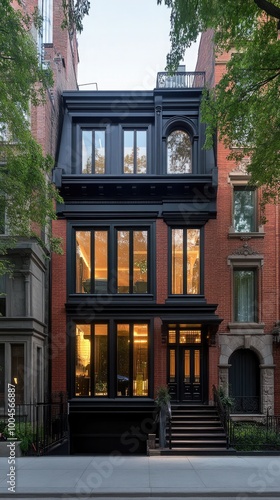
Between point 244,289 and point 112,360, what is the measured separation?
5.95 metres

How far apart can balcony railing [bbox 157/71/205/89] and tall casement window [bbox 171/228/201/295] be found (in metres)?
6.14

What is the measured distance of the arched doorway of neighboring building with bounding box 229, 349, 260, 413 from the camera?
23.3 metres

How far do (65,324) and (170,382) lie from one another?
463 centimetres

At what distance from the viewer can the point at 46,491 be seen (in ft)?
37.0

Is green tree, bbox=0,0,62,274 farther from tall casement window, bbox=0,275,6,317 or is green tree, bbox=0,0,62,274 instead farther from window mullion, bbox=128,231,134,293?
window mullion, bbox=128,231,134,293

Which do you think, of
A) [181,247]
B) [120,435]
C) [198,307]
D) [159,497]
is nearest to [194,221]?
[181,247]

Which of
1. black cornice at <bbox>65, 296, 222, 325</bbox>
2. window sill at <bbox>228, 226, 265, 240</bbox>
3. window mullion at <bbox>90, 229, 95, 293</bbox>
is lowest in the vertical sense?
black cornice at <bbox>65, 296, 222, 325</bbox>

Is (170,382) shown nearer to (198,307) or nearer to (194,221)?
(198,307)

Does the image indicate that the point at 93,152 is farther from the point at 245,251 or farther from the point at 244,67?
the point at 244,67

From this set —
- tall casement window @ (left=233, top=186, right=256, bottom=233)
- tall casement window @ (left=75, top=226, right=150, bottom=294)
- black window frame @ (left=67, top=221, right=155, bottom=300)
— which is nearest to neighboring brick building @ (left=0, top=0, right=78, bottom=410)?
black window frame @ (left=67, top=221, right=155, bottom=300)

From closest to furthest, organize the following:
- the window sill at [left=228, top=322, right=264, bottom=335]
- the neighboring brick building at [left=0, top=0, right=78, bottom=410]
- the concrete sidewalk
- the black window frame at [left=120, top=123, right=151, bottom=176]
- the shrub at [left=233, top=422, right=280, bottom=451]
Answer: the concrete sidewalk < the shrub at [left=233, top=422, right=280, bottom=451] < the neighboring brick building at [left=0, top=0, right=78, bottom=410] < the window sill at [left=228, top=322, right=264, bottom=335] < the black window frame at [left=120, top=123, right=151, bottom=176]

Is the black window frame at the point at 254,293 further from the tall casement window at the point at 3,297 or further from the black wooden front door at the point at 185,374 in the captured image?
the tall casement window at the point at 3,297

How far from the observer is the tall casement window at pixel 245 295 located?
24.0 metres

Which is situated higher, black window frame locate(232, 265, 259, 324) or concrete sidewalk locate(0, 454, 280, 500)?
black window frame locate(232, 265, 259, 324)
